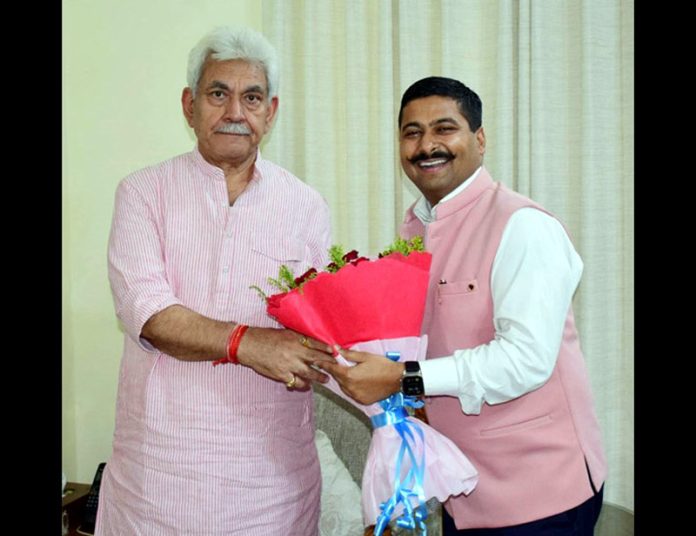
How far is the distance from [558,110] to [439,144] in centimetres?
116

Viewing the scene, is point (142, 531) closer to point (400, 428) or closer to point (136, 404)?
point (136, 404)

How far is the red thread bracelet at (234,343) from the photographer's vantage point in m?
1.71

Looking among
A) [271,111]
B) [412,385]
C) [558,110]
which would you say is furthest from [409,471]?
[558,110]

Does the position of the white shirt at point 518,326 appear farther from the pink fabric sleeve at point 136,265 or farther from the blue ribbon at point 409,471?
the pink fabric sleeve at point 136,265

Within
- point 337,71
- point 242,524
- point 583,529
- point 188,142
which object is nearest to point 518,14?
point 337,71

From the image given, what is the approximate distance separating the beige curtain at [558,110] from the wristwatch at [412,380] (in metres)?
1.35

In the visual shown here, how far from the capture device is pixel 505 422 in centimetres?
169

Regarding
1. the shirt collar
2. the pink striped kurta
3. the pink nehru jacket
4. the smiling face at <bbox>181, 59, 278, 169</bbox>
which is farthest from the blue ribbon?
the smiling face at <bbox>181, 59, 278, 169</bbox>

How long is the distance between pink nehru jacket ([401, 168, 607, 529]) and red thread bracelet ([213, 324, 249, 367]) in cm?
49

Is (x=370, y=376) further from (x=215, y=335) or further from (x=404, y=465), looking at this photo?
(x=215, y=335)

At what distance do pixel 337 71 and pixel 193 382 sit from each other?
1.76 metres

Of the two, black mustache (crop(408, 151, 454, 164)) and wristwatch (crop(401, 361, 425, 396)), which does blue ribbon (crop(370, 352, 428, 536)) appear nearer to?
wristwatch (crop(401, 361, 425, 396))

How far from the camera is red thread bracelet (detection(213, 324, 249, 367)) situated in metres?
1.71

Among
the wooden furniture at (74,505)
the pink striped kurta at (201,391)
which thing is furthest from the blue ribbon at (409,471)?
the wooden furniture at (74,505)
